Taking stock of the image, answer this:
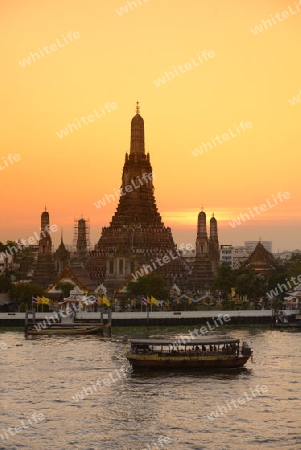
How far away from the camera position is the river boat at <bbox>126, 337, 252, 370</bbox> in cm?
7406

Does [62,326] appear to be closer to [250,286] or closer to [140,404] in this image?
[250,286]

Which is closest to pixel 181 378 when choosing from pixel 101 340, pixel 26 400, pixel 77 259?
pixel 26 400

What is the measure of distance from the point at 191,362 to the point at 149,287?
2336 inches

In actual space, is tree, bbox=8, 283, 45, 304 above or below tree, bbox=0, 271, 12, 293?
below

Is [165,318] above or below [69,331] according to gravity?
above

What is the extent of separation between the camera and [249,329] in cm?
10869

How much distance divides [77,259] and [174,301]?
188 ft

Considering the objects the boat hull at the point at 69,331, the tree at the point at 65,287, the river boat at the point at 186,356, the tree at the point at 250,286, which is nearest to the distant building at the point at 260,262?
the tree at the point at 250,286

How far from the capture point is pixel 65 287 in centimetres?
14288

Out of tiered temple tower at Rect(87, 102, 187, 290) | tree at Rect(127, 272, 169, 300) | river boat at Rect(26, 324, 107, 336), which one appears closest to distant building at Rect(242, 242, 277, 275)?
tiered temple tower at Rect(87, 102, 187, 290)

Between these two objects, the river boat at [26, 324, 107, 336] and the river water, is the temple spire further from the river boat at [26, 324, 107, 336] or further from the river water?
the river water

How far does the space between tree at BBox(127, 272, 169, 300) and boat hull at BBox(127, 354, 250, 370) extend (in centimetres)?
5826

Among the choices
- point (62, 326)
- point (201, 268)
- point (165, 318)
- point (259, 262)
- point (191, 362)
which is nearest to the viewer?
point (191, 362)

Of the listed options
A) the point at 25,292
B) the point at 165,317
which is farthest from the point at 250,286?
the point at 25,292
